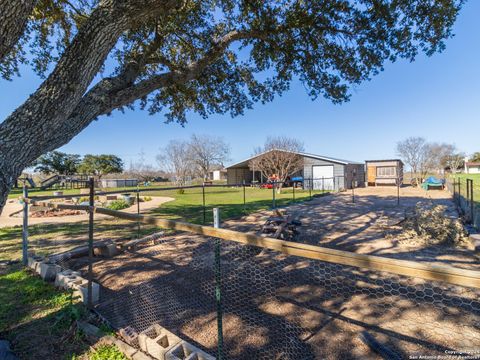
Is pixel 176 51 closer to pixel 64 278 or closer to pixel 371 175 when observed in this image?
pixel 64 278

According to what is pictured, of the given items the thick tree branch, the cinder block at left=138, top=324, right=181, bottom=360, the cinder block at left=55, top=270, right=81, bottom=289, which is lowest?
the cinder block at left=138, top=324, right=181, bottom=360

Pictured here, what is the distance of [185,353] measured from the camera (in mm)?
2137

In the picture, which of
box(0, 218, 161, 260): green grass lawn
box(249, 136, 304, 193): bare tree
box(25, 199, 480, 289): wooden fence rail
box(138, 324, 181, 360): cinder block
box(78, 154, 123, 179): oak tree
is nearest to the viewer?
box(25, 199, 480, 289): wooden fence rail

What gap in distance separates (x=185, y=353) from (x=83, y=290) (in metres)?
1.80

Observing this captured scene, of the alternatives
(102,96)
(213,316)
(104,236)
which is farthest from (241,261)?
(104,236)

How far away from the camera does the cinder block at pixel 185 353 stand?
2025 millimetres

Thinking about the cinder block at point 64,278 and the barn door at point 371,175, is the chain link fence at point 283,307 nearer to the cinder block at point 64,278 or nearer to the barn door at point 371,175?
the cinder block at point 64,278

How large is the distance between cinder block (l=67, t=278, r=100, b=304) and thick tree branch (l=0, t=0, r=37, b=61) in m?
2.71

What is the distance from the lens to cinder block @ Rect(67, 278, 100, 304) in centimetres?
305

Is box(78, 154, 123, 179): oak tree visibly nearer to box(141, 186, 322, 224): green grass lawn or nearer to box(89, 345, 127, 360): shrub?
box(141, 186, 322, 224): green grass lawn

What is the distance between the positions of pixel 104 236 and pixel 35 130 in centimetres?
512

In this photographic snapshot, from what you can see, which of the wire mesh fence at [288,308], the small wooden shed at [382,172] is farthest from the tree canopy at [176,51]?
the small wooden shed at [382,172]

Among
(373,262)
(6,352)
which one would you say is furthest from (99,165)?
(373,262)

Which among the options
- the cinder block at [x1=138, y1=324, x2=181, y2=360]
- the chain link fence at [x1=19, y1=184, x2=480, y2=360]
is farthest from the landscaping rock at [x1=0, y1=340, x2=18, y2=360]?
the cinder block at [x1=138, y1=324, x2=181, y2=360]
